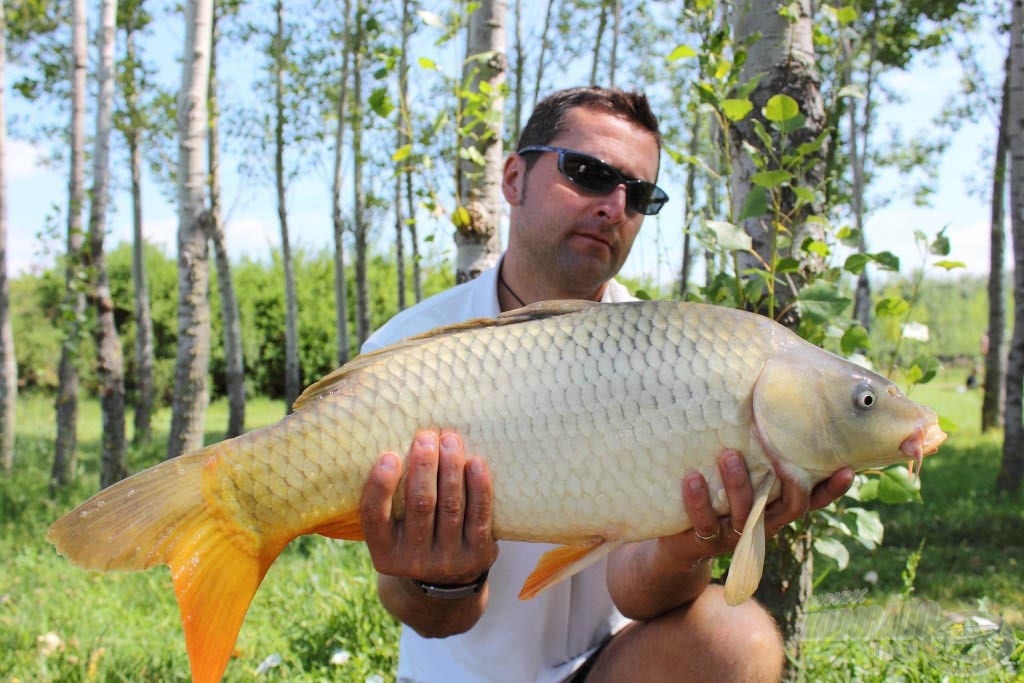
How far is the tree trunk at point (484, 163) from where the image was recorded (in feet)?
11.5

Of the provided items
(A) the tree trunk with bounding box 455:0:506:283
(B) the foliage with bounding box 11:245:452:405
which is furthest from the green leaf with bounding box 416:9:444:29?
(B) the foliage with bounding box 11:245:452:405

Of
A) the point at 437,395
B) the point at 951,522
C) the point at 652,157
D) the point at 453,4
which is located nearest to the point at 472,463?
the point at 437,395

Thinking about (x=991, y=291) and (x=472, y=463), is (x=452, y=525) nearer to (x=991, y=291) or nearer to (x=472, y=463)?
(x=472, y=463)

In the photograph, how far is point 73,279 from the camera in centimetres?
597

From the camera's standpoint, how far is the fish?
136 cm

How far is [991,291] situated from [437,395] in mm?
10274

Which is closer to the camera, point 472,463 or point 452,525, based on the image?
point 472,463

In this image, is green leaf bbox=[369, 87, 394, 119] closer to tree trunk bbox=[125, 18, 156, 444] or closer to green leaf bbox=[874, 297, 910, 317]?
green leaf bbox=[874, 297, 910, 317]

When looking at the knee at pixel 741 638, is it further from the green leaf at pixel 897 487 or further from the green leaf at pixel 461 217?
the green leaf at pixel 461 217

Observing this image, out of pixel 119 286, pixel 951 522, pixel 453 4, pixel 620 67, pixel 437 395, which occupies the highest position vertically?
pixel 620 67

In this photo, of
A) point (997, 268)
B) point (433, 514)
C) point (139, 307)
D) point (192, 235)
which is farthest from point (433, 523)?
point (139, 307)

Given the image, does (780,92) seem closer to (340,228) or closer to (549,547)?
(549,547)

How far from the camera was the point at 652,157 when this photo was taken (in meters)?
2.23

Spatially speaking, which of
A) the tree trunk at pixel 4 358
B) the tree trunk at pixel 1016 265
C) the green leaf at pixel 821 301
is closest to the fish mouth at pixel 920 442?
the green leaf at pixel 821 301
